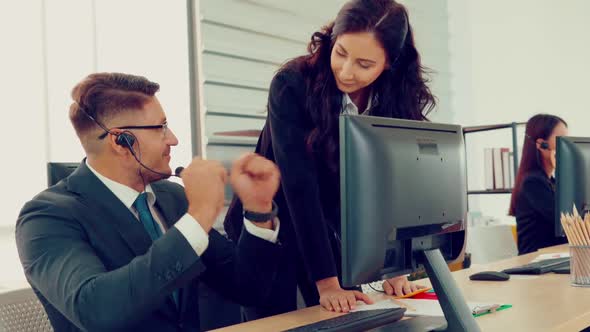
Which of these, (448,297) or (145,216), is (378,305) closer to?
(448,297)

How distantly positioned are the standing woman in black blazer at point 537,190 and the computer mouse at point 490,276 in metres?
1.21

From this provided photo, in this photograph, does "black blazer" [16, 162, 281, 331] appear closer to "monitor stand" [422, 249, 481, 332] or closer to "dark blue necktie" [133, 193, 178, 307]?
"dark blue necktie" [133, 193, 178, 307]

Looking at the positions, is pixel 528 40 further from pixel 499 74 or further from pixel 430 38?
pixel 430 38

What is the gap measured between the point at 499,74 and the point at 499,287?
3.59 meters

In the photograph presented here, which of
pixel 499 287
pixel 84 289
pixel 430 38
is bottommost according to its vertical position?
pixel 499 287

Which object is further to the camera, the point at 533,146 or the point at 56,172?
the point at 533,146

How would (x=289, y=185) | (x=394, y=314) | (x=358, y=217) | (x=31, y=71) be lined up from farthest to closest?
1. (x=31, y=71)
2. (x=289, y=185)
3. (x=394, y=314)
4. (x=358, y=217)

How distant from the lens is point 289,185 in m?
1.58

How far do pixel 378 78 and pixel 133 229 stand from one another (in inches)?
29.2

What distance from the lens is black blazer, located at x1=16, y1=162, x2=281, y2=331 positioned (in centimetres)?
121

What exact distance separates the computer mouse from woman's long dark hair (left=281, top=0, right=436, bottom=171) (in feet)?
1.55

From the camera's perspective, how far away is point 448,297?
125 centimetres

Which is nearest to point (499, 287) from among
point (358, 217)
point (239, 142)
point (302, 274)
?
point (302, 274)

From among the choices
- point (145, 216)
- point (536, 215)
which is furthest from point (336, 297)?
point (536, 215)
